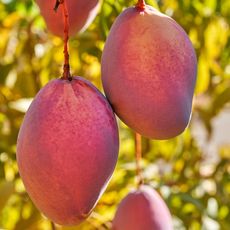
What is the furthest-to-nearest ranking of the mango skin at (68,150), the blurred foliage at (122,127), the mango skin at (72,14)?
the blurred foliage at (122,127) → the mango skin at (72,14) → the mango skin at (68,150)

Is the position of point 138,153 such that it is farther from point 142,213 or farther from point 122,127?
point 122,127

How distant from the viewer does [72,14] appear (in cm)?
70

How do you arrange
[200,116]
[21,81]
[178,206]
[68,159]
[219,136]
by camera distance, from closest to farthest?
1. [68,159]
2. [178,206]
3. [21,81]
4. [200,116]
5. [219,136]

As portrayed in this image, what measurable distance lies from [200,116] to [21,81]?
0.40m

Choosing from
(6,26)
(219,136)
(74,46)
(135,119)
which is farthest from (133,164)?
(219,136)

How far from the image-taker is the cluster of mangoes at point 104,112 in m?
0.58

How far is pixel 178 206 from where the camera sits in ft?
3.67

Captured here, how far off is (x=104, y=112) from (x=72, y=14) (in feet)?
0.47

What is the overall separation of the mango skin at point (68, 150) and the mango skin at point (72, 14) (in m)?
0.12

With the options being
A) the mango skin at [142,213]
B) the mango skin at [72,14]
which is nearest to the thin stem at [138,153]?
the mango skin at [142,213]

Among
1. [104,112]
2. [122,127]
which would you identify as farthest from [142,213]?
[122,127]

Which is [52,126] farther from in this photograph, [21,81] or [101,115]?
[21,81]

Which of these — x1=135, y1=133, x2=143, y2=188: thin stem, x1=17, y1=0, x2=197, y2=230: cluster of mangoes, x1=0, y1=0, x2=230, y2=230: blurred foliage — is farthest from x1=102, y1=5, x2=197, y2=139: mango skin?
x1=0, y1=0, x2=230, y2=230: blurred foliage

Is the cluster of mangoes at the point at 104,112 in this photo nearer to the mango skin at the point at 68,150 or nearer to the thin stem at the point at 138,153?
the mango skin at the point at 68,150
